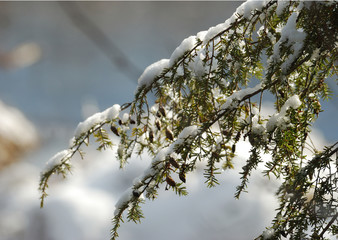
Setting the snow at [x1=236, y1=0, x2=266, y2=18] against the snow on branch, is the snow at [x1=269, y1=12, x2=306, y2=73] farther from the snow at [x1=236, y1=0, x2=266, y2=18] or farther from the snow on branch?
the snow at [x1=236, y1=0, x2=266, y2=18]

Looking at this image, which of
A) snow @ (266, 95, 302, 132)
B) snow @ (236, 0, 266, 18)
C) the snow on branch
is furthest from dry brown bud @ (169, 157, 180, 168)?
snow @ (236, 0, 266, 18)

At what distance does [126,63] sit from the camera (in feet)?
1.68

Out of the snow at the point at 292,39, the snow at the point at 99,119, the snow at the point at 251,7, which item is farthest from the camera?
the snow at the point at 99,119

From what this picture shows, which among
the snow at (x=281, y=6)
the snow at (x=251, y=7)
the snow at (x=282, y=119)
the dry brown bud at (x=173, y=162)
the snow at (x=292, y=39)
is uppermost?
the snow at (x=251, y=7)

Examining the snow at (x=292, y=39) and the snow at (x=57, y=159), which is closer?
the snow at (x=292, y=39)

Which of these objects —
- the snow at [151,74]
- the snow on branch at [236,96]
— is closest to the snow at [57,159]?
the snow on branch at [236,96]

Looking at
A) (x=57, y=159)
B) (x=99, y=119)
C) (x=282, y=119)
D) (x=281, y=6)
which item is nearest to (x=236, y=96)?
(x=282, y=119)

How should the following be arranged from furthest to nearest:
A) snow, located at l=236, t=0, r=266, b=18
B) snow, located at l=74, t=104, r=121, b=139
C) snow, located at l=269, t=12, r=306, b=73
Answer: snow, located at l=74, t=104, r=121, b=139 → snow, located at l=236, t=0, r=266, b=18 → snow, located at l=269, t=12, r=306, b=73

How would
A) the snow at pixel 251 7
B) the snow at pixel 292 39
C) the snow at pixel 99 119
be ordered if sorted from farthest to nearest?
the snow at pixel 99 119
the snow at pixel 251 7
the snow at pixel 292 39

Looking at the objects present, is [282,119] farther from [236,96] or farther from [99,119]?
[99,119]

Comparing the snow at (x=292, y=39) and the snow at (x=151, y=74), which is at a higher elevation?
the snow at (x=151, y=74)

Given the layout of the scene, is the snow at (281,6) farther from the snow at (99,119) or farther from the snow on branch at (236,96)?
the snow at (99,119)

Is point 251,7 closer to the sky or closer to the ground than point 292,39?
closer to the sky

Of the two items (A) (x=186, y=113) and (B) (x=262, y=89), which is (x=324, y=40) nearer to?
(B) (x=262, y=89)
